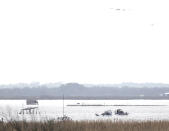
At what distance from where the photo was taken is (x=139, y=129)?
19.1 m

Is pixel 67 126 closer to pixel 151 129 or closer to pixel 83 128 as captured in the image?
pixel 83 128

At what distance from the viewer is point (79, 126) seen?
63.7 ft

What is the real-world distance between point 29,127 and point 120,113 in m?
100

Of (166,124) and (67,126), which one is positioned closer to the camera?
(67,126)

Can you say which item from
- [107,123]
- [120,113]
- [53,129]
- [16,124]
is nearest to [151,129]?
[107,123]

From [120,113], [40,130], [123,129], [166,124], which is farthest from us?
[120,113]

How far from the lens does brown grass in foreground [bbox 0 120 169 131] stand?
17891 millimetres

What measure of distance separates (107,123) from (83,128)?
2064 mm

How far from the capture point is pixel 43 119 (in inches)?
757

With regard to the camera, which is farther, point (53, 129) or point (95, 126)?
point (95, 126)

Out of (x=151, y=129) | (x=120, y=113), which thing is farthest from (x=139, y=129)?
(x=120, y=113)

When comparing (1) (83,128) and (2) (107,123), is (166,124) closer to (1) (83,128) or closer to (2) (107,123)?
(2) (107,123)

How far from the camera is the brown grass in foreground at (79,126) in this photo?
17891mm

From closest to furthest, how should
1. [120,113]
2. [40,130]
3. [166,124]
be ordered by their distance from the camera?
[40,130]
[166,124]
[120,113]
